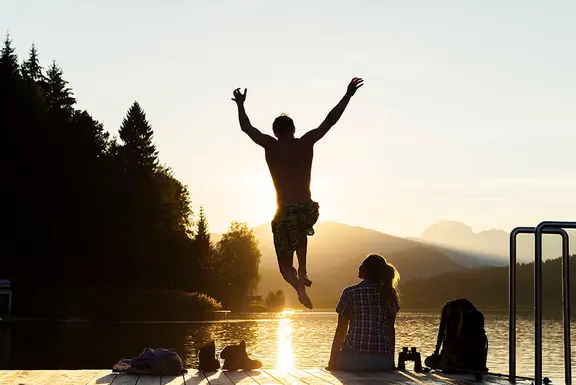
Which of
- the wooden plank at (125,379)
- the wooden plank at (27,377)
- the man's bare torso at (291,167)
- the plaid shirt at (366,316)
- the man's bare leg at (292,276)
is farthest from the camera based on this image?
the plaid shirt at (366,316)

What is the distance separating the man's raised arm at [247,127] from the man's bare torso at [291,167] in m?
0.10

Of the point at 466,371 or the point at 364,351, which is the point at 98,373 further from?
the point at 466,371

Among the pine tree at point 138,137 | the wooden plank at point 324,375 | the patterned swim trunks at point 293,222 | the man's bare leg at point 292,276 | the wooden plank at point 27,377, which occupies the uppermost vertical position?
the pine tree at point 138,137

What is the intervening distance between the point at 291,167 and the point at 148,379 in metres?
2.96

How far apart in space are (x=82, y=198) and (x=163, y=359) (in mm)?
41894

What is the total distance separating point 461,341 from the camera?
1185cm

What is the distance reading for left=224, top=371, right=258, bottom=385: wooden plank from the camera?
994 cm

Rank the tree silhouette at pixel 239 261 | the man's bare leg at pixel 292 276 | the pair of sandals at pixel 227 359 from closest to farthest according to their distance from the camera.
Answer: the man's bare leg at pixel 292 276, the pair of sandals at pixel 227 359, the tree silhouette at pixel 239 261

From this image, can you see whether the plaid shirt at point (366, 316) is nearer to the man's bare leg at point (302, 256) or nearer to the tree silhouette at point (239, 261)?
the man's bare leg at point (302, 256)

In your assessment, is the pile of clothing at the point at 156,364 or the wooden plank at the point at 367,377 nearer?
the wooden plank at the point at 367,377

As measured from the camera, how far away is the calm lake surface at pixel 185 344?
23109 mm

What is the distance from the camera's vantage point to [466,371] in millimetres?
11539

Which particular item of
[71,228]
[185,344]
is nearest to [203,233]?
[71,228]

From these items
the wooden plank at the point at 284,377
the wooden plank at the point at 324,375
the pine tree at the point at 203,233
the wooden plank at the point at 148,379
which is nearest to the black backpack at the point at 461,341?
the wooden plank at the point at 324,375
